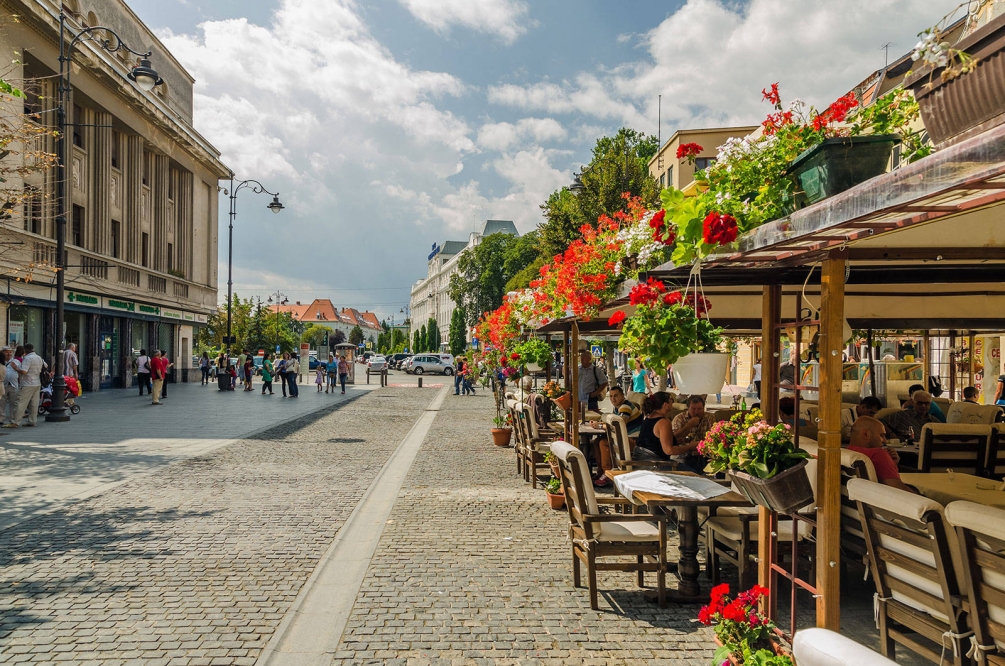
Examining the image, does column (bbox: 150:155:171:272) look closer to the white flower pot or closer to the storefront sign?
the storefront sign

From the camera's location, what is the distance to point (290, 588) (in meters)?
5.28

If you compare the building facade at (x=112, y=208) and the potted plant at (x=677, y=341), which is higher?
the building facade at (x=112, y=208)

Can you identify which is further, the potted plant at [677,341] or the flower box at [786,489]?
the potted plant at [677,341]

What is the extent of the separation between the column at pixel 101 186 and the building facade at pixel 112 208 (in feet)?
0.13

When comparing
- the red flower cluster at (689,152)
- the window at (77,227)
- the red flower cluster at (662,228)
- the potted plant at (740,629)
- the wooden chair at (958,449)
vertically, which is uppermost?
the window at (77,227)

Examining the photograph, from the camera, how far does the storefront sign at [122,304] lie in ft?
91.9

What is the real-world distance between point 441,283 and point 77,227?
111063mm

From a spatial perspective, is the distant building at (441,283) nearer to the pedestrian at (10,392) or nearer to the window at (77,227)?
the window at (77,227)

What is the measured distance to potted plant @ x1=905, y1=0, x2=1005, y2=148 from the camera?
2557 millimetres

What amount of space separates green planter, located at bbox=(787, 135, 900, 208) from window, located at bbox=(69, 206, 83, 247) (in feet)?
94.4

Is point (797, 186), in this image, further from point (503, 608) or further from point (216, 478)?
point (216, 478)

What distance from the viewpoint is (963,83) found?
2.72m

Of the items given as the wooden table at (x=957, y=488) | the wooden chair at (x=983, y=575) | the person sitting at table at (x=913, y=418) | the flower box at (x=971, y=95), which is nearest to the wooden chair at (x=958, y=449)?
the wooden table at (x=957, y=488)

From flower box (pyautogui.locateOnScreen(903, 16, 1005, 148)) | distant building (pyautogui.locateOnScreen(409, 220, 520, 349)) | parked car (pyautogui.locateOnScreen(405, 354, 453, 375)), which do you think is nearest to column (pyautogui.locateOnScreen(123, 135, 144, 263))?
parked car (pyautogui.locateOnScreen(405, 354, 453, 375))
